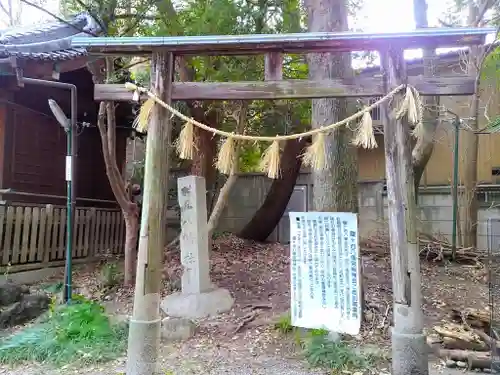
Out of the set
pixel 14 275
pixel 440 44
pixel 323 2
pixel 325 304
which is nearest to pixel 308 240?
pixel 325 304

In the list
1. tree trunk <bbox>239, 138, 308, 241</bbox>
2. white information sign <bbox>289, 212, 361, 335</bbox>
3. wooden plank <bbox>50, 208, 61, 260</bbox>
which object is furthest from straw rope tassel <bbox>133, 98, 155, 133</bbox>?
wooden plank <bbox>50, 208, 61, 260</bbox>

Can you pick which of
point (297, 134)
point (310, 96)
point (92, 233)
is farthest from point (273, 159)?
point (92, 233)

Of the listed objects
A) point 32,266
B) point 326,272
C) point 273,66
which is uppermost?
point 273,66

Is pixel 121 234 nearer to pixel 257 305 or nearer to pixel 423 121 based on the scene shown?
pixel 257 305

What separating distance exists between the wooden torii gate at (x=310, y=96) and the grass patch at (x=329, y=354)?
83 cm

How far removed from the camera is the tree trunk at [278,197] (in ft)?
33.9

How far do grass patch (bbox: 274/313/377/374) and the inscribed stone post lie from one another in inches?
73.6

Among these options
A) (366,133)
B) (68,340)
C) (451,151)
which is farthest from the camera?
(451,151)

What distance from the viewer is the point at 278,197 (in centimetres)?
1083

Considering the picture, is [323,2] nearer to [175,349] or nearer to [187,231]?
[187,231]

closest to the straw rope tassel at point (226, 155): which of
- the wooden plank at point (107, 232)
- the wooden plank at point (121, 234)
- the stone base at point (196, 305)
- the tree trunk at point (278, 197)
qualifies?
the stone base at point (196, 305)

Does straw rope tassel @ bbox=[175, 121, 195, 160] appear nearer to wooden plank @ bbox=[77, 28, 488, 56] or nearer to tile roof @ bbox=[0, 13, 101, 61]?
wooden plank @ bbox=[77, 28, 488, 56]

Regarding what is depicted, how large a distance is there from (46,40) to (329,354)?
805 cm

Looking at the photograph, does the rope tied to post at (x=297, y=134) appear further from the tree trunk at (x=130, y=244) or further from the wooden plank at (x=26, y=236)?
the wooden plank at (x=26, y=236)
